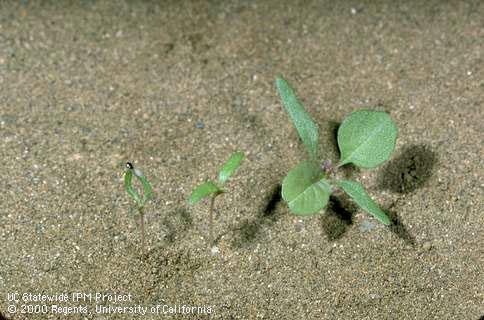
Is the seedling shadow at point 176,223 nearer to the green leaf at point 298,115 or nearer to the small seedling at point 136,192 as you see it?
the small seedling at point 136,192

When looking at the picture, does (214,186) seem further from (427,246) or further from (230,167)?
(427,246)

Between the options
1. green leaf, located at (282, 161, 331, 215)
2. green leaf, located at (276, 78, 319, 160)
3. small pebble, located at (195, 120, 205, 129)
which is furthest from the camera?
small pebble, located at (195, 120, 205, 129)

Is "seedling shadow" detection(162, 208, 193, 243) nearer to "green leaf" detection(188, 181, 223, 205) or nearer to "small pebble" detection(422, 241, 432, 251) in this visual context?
"green leaf" detection(188, 181, 223, 205)

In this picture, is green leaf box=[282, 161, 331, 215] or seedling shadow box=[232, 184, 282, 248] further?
seedling shadow box=[232, 184, 282, 248]

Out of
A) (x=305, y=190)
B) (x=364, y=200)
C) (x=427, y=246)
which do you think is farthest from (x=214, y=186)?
(x=427, y=246)

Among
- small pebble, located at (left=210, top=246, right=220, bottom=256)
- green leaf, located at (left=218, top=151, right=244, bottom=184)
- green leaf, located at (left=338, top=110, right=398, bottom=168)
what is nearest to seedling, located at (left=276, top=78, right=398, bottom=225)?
green leaf, located at (left=338, top=110, right=398, bottom=168)

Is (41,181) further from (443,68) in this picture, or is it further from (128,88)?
(443,68)
